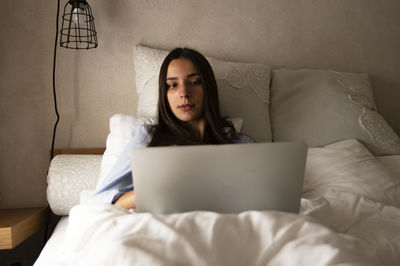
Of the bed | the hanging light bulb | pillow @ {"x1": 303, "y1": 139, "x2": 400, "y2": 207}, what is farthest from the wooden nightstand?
pillow @ {"x1": 303, "y1": 139, "x2": 400, "y2": 207}

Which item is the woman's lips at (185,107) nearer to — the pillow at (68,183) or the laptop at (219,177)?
the pillow at (68,183)

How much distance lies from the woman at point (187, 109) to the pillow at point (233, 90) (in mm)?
116

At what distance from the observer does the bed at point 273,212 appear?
27.0 inches

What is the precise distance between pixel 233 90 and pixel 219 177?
93cm

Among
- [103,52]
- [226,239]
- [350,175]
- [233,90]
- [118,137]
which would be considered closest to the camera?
[226,239]

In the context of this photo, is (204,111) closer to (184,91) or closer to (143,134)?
(184,91)

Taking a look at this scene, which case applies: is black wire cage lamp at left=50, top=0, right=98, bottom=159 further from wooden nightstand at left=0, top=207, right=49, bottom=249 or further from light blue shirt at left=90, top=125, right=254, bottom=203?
light blue shirt at left=90, top=125, right=254, bottom=203

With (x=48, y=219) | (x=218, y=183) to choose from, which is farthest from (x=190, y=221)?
(x=48, y=219)

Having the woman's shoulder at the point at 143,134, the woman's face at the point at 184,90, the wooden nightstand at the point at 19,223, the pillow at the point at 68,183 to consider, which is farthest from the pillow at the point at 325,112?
the wooden nightstand at the point at 19,223

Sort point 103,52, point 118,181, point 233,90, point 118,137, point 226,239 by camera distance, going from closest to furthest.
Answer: point 226,239 < point 118,181 < point 118,137 < point 233,90 < point 103,52

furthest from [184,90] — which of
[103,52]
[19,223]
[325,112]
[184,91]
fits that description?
[19,223]

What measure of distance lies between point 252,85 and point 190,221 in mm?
1059

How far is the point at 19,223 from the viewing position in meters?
1.37

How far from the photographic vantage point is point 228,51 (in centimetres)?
187
